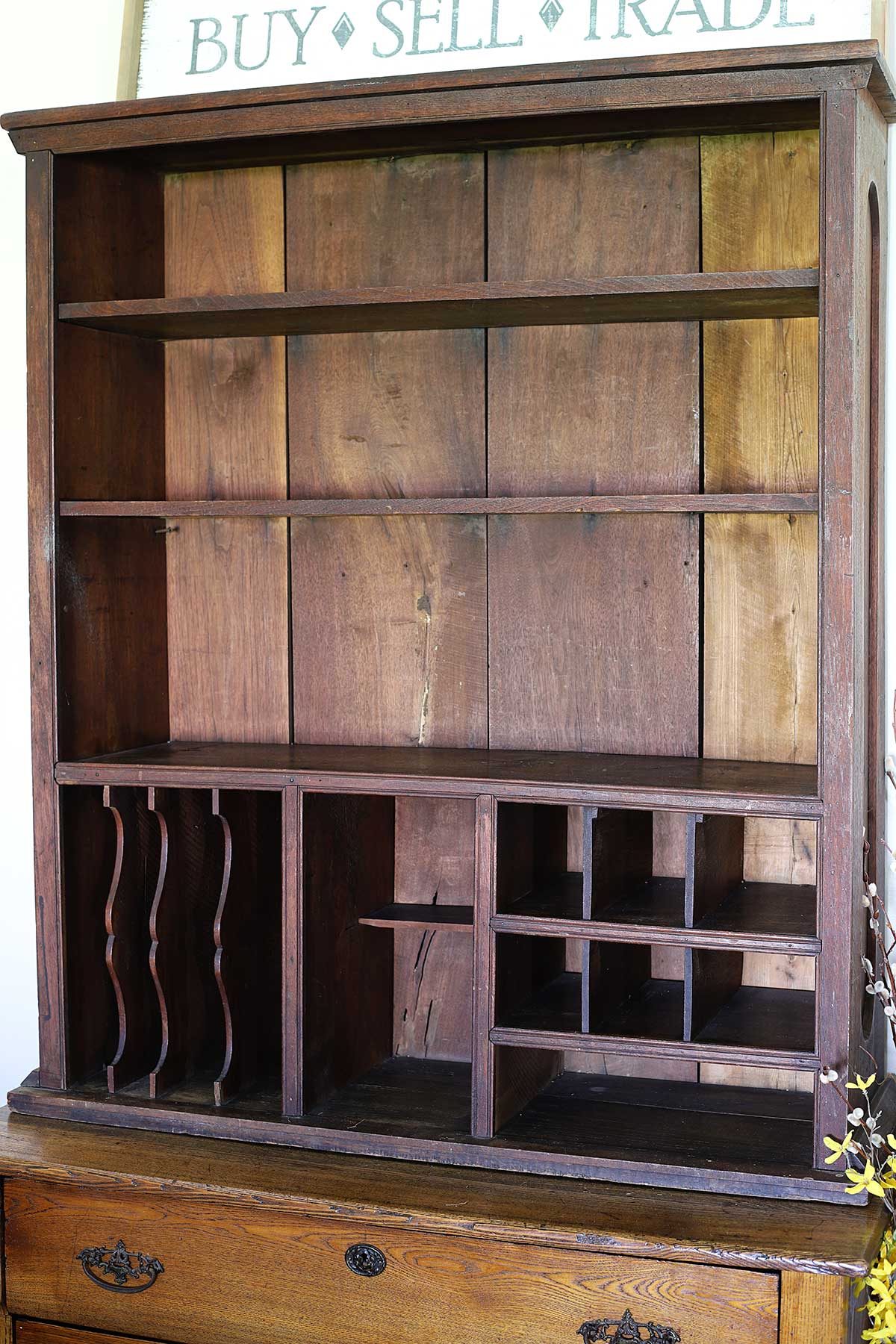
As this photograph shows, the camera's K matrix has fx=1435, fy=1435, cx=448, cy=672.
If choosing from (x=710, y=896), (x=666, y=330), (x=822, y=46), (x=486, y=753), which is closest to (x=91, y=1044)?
(x=486, y=753)

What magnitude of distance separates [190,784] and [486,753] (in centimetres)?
54

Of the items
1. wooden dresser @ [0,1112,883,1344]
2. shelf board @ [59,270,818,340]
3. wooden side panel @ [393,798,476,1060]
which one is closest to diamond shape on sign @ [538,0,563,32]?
shelf board @ [59,270,818,340]

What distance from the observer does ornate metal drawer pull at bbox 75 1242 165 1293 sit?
2285 mm

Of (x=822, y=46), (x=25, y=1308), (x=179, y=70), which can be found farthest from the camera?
(x=179, y=70)

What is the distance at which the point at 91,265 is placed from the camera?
2592mm

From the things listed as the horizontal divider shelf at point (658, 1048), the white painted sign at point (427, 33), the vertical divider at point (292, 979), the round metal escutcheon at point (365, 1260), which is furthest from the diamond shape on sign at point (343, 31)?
the round metal escutcheon at point (365, 1260)

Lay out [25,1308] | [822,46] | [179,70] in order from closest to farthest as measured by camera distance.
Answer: [822,46], [25,1308], [179,70]

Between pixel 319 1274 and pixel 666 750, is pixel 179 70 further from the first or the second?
pixel 319 1274

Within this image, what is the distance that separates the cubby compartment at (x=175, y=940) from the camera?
8.17 feet

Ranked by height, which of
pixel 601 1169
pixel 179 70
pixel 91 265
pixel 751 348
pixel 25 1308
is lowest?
pixel 25 1308

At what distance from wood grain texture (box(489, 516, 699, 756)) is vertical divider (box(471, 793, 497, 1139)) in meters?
0.42

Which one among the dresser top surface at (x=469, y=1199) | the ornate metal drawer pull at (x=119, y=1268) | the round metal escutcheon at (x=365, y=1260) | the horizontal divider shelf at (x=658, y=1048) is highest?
the horizontal divider shelf at (x=658, y=1048)

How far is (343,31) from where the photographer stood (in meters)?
2.63

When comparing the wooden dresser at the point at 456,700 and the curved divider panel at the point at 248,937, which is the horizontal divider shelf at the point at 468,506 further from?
the curved divider panel at the point at 248,937
